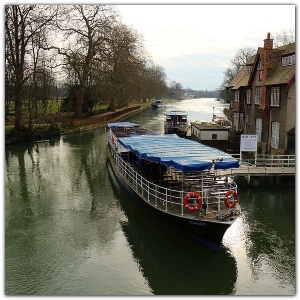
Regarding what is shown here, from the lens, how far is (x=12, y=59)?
143ft

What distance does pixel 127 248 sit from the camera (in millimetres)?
16047

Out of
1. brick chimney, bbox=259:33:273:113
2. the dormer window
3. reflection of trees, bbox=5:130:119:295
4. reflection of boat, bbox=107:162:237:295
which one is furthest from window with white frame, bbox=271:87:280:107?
reflection of boat, bbox=107:162:237:295

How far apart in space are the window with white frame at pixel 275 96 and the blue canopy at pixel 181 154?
35.4 feet

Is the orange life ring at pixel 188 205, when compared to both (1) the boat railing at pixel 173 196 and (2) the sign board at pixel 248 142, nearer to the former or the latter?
(1) the boat railing at pixel 173 196

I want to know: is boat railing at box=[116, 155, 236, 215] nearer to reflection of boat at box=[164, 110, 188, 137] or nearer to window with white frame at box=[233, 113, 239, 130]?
window with white frame at box=[233, 113, 239, 130]

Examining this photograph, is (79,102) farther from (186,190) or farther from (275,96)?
(186,190)

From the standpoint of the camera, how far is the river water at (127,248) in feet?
42.8

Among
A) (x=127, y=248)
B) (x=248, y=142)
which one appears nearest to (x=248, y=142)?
(x=248, y=142)

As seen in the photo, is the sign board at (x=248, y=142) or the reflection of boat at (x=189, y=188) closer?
the reflection of boat at (x=189, y=188)

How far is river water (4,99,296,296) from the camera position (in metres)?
13.0

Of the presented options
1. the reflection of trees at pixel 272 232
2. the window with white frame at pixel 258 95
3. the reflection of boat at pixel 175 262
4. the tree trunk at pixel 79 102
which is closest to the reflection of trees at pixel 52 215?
the reflection of boat at pixel 175 262

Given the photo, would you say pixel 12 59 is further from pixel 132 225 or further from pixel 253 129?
pixel 132 225

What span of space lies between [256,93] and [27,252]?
25017 millimetres

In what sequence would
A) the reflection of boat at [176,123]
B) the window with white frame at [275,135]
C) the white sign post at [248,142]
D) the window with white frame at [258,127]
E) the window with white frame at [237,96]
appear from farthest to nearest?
1. the reflection of boat at [176,123]
2. the window with white frame at [237,96]
3. the window with white frame at [258,127]
4. the window with white frame at [275,135]
5. the white sign post at [248,142]
